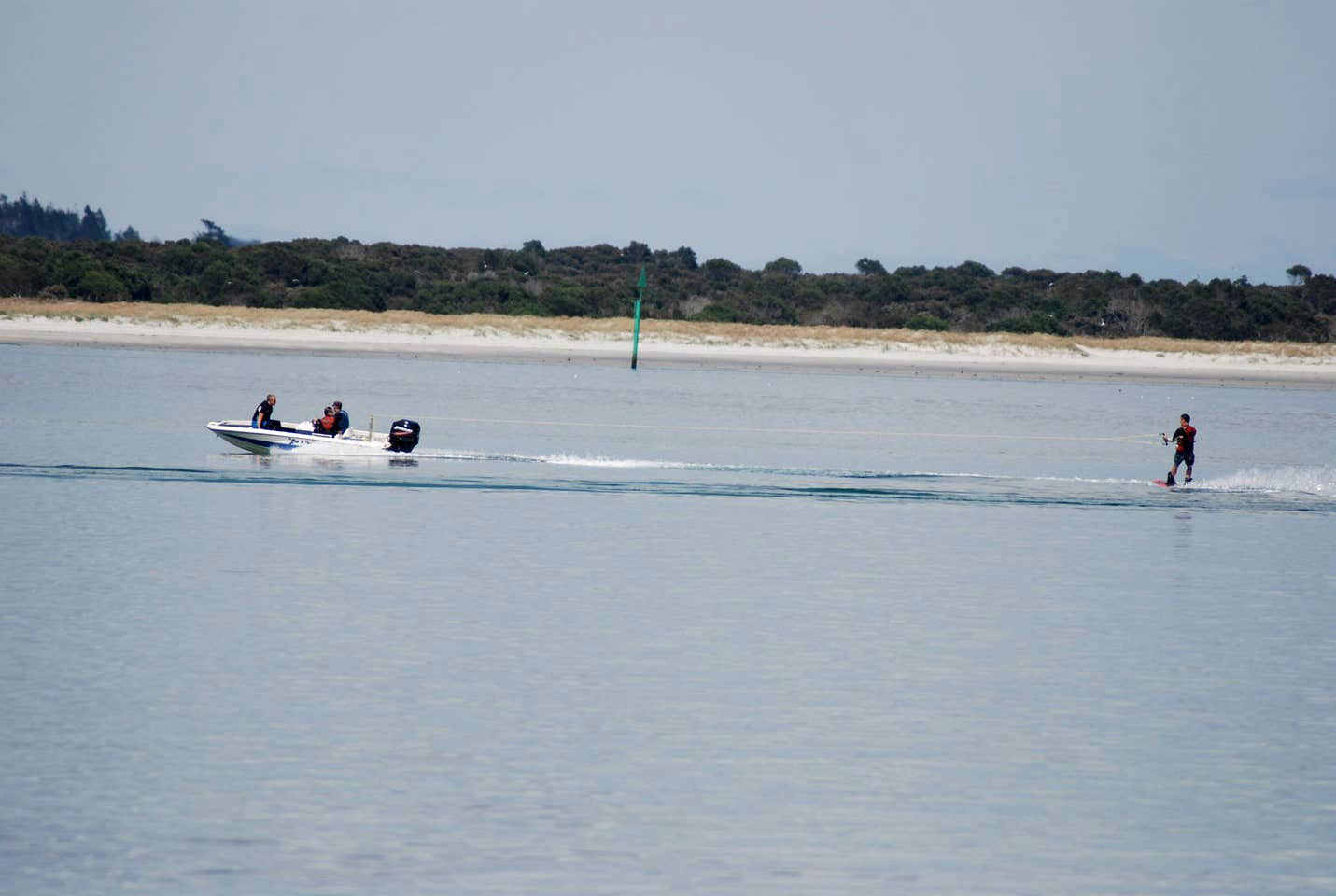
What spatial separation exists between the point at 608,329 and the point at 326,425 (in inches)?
2520

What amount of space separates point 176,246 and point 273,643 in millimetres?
125618

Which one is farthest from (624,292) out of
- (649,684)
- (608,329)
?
(649,684)

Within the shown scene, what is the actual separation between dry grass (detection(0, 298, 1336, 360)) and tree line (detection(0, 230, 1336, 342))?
40.6 feet

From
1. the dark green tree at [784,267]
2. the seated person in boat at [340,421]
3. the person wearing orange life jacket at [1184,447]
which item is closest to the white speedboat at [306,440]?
the seated person in boat at [340,421]

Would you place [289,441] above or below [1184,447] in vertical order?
below

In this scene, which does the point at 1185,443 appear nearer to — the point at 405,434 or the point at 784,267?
the point at 405,434

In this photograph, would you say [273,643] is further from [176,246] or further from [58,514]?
[176,246]

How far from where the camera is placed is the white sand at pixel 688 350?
9269 cm

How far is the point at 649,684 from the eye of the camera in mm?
Result: 15477

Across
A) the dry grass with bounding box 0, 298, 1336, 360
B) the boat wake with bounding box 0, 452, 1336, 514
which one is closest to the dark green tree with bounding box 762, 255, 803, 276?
the dry grass with bounding box 0, 298, 1336, 360

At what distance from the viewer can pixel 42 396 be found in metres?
52.5

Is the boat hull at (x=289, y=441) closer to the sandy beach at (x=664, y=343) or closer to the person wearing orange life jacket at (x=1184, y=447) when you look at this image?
the person wearing orange life jacket at (x=1184, y=447)

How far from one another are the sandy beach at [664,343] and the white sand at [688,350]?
0.29 feet

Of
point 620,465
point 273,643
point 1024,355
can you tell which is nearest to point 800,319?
point 1024,355
